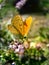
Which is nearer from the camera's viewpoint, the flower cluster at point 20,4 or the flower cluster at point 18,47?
the flower cluster at point 18,47

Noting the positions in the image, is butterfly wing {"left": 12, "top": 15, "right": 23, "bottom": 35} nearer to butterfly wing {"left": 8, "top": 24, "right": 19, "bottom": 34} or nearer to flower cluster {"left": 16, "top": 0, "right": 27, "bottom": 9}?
butterfly wing {"left": 8, "top": 24, "right": 19, "bottom": 34}

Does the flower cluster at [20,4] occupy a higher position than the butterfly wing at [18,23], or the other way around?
the butterfly wing at [18,23]

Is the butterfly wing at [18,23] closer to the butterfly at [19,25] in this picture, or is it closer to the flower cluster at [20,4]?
the butterfly at [19,25]

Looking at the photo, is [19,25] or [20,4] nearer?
[19,25]

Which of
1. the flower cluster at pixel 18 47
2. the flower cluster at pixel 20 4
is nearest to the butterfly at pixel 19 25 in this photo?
the flower cluster at pixel 18 47

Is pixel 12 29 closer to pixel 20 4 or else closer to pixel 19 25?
→ pixel 19 25

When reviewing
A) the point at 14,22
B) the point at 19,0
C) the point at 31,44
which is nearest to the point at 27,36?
the point at 31,44

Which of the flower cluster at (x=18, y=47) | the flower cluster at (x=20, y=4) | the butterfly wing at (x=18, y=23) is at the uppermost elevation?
the butterfly wing at (x=18, y=23)

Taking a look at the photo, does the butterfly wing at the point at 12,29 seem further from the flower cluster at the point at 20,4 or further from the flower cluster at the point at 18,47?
the flower cluster at the point at 20,4

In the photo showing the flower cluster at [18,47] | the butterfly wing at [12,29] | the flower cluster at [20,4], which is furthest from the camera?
the flower cluster at [20,4]

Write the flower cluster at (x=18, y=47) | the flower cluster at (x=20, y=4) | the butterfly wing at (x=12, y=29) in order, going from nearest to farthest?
the flower cluster at (x=18, y=47), the butterfly wing at (x=12, y=29), the flower cluster at (x=20, y=4)

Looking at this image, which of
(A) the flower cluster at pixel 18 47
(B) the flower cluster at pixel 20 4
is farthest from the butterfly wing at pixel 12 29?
(B) the flower cluster at pixel 20 4

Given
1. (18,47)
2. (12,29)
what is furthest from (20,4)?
(18,47)
